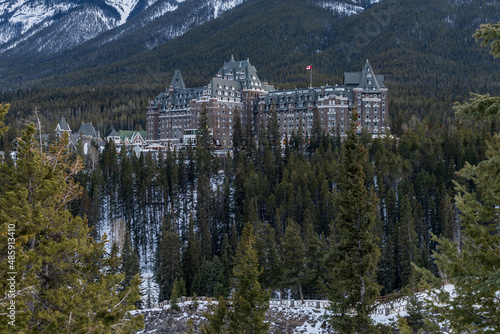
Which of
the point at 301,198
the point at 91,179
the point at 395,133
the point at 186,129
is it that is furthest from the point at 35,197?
the point at 186,129

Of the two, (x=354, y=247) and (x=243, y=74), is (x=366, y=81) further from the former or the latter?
(x=354, y=247)

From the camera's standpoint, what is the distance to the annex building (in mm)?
132875

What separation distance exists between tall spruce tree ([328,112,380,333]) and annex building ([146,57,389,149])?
9709 centimetres

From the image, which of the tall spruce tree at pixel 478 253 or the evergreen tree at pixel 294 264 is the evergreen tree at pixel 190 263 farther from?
the tall spruce tree at pixel 478 253

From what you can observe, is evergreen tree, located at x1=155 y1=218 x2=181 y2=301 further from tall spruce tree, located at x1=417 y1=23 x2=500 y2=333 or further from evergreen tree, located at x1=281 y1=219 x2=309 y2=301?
tall spruce tree, located at x1=417 y1=23 x2=500 y2=333

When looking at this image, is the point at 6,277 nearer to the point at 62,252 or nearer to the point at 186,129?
the point at 62,252

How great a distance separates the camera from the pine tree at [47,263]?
1298 cm

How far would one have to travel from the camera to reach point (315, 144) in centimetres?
11094

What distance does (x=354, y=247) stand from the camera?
2597 cm

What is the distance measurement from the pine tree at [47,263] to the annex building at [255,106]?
106435 millimetres

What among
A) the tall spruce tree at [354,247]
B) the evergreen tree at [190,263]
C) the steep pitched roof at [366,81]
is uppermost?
the steep pitched roof at [366,81]

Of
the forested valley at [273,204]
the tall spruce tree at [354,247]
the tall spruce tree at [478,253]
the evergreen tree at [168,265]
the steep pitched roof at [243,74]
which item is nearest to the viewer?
the tall spruce tree at [478,253]

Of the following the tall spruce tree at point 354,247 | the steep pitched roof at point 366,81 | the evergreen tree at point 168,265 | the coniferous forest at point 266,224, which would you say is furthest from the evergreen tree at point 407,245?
the steep pitched roof at point 366,81

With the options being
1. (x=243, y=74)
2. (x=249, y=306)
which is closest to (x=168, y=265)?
(x=249, y=306)
